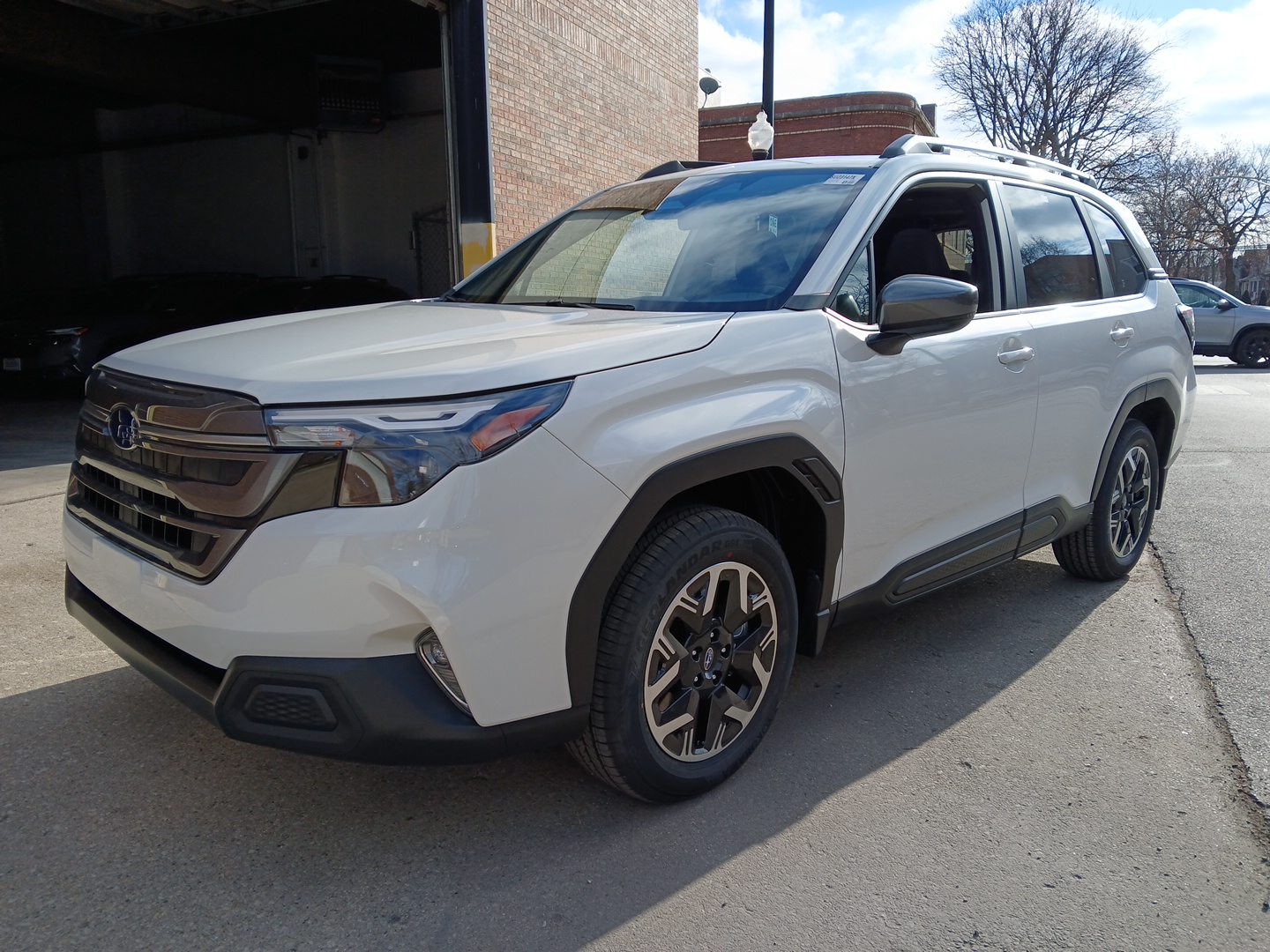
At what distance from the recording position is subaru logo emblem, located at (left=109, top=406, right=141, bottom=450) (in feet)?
8.49

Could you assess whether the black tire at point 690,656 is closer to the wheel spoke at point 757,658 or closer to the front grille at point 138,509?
the wheel spoke at point 757,658

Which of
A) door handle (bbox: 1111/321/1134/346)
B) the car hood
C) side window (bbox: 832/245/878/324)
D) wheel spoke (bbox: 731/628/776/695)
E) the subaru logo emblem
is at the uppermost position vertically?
side window (bbox: 832/245/878/324)

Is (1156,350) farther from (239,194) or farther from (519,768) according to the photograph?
(239,194)

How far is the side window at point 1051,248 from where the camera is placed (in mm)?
4113

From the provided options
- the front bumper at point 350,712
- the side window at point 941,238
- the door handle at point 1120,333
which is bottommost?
the front bumper at point 350,712

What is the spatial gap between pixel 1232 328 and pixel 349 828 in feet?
71.6

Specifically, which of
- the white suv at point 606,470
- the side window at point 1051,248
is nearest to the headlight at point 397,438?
the white suv at point 606,470

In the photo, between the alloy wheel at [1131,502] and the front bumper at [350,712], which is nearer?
the front bumper at [350,712]

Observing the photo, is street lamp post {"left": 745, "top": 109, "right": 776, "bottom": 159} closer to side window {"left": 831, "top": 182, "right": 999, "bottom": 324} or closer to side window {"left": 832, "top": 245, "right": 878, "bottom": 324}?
side window {"left": 831, "top": 182, "right": 999, "bottom": 324}

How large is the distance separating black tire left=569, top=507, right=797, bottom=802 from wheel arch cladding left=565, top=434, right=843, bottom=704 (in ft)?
0.23

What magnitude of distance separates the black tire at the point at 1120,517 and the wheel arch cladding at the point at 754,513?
2066mm

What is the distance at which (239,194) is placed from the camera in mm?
21484

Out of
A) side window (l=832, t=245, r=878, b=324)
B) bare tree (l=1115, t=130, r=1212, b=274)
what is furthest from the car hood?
bare tree (l=1115, t=130, r=1212, b=274)

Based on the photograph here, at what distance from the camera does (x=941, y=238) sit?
4016 millimetres
